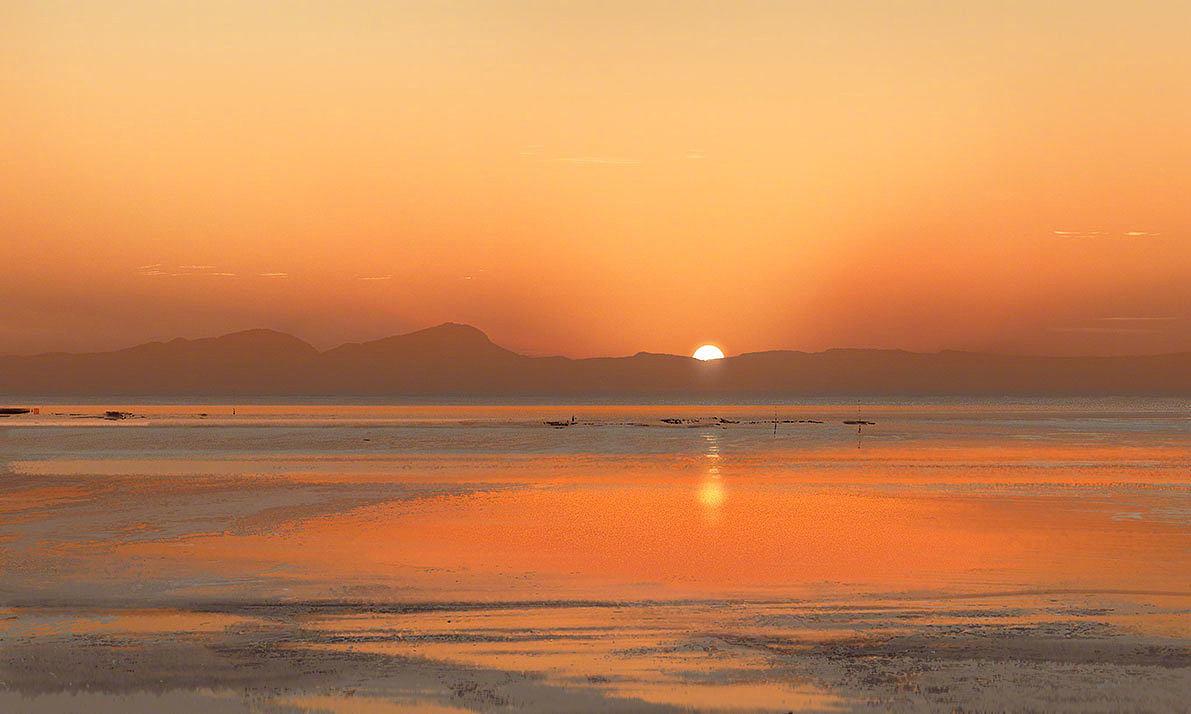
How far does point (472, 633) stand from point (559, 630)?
1.18 meters

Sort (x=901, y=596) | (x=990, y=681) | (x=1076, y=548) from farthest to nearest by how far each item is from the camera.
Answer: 1. (x=1076, y=548)
2. (x=901, y=596)
3. (x=990, y=681)

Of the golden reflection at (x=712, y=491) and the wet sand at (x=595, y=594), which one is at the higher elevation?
the golden reflection at (x=712, y=491)

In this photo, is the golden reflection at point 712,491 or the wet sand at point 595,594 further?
the golden reflection at point 712,491

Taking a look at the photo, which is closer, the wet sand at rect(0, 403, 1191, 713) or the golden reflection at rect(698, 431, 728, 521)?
the wet sand at rect(0, 403, 1191, 713)

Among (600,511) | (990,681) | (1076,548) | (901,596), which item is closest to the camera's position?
(990,681)

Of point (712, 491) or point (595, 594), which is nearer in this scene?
point (595, 594)

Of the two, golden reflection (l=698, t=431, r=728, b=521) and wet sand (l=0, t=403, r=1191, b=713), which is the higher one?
golden reflection (l=698, t=431, r=728, b=521)

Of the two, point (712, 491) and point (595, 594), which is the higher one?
point (712, 491)

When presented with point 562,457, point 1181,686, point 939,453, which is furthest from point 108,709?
point 939,453

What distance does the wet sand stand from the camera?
12.8 m

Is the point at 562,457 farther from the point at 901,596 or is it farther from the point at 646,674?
the point at 646,674

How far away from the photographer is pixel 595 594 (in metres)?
Answer: 18.3

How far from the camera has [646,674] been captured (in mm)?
13203

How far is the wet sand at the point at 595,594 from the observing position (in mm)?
12781
